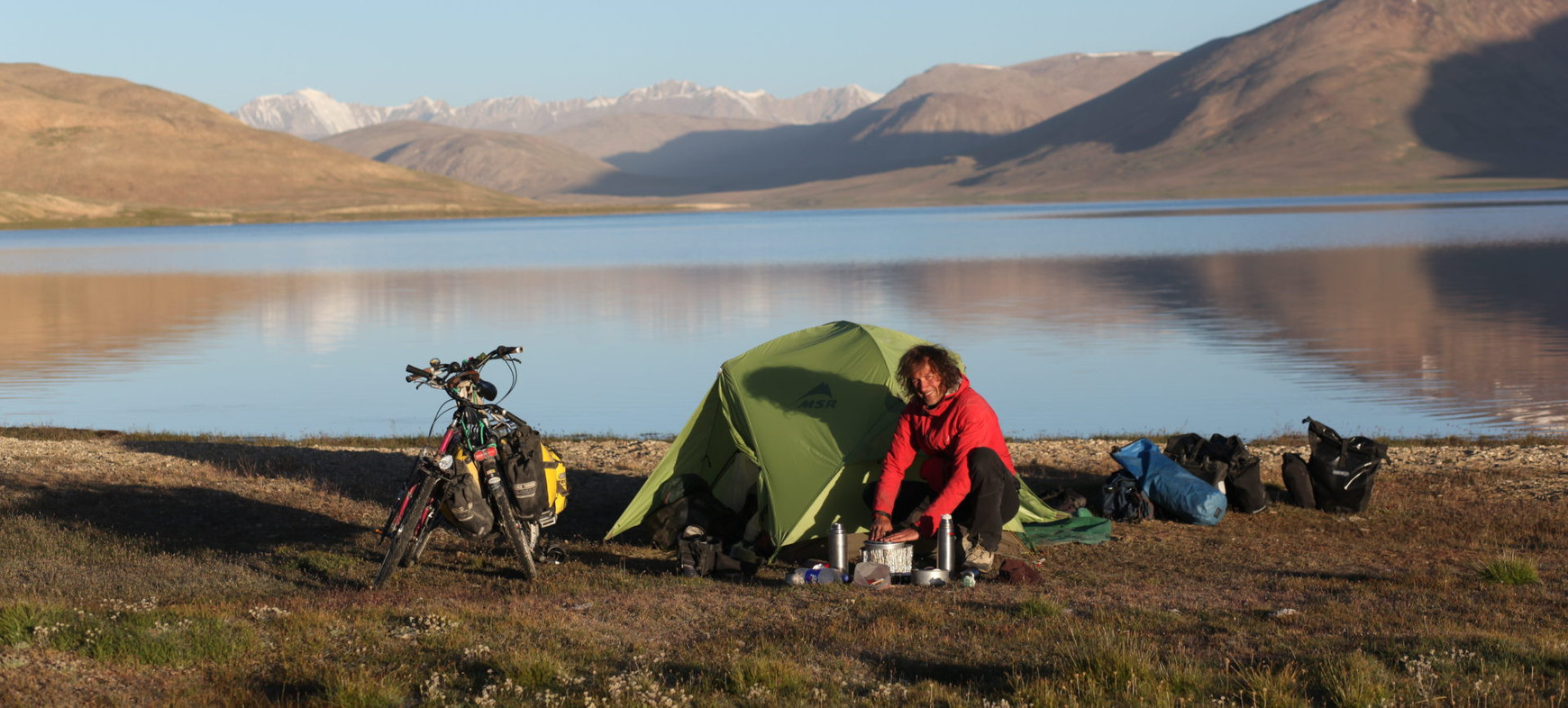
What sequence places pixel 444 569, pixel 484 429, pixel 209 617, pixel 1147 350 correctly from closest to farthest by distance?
pixel 209 617 < pixel 484 429 < pixel 444 569 < pixel 1147 350

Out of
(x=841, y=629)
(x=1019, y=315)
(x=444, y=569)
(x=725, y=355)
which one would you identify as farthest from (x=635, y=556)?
(x=1019, y=315)

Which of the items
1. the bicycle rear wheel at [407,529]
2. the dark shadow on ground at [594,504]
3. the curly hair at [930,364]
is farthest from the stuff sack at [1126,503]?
the bicycle rear wheel at [407,529]

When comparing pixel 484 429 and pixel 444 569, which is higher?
pixel 484 429

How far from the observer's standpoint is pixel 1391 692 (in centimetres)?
644

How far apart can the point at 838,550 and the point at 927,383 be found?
50.9 inches

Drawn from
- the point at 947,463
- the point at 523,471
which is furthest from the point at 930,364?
the point at 523,471

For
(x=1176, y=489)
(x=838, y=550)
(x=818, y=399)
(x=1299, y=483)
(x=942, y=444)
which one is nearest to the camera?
(x=838, y=550)

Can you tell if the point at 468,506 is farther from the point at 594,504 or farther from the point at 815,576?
the point at 594,504

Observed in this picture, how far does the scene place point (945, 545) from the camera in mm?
9531

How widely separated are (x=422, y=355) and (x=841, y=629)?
2330 centimetres

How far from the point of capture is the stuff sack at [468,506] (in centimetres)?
946

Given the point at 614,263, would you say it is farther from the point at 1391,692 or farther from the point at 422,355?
the point at 1391,692

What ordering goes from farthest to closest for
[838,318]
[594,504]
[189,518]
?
[838,318], [594,504], [189,518]

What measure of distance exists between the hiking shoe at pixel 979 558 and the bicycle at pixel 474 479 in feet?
9.58
